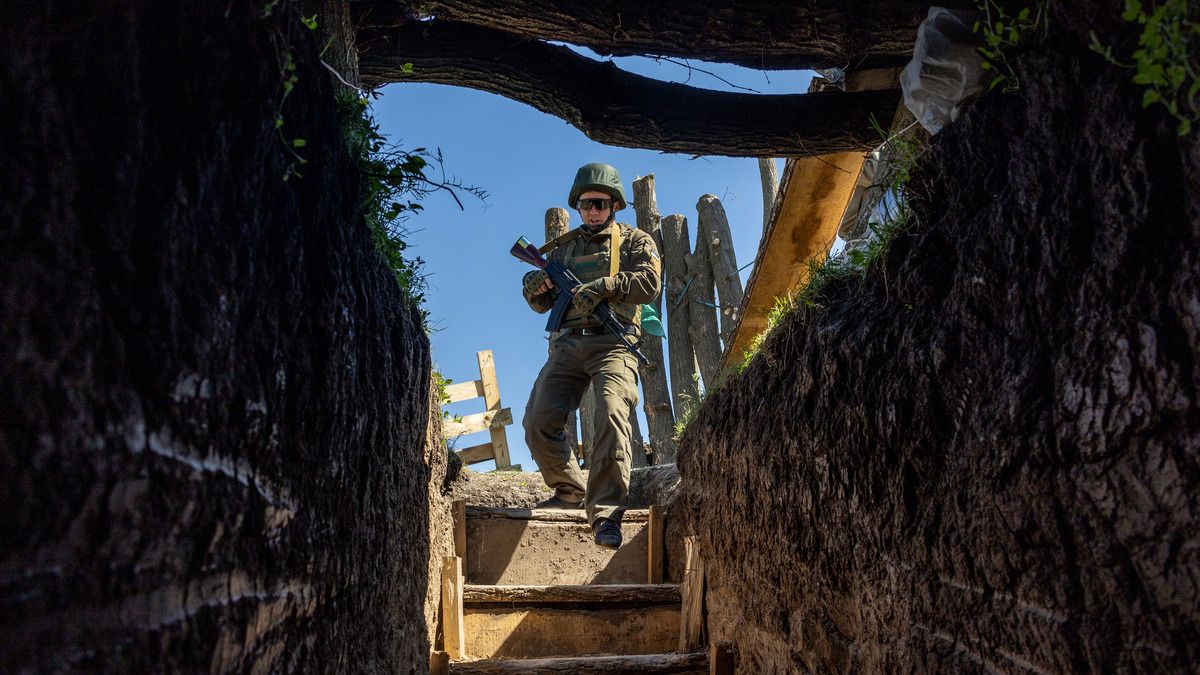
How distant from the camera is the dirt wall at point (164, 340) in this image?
89 cm

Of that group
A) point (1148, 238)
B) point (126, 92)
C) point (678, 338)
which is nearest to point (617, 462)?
point (1148, 238)

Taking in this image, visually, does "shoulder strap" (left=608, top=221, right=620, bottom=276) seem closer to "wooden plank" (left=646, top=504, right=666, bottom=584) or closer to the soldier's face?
the soldier's face

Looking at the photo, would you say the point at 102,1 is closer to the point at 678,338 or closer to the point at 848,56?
the point at 848,56

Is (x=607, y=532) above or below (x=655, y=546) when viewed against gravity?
above

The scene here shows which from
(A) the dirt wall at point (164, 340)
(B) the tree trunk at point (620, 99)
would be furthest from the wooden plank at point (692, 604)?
(A) the dirt wall at point (164, 340)

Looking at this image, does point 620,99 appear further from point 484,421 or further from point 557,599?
point 484,421

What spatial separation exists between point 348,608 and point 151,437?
99cm

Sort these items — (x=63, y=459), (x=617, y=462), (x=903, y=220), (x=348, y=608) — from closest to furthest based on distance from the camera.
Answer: (x=63, y=459)
(x=348, y=608)
(x=903, y=220)
(x=617, y=462)

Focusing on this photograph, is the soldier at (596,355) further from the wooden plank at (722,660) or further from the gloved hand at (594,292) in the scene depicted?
the wooden plank at (722,660)

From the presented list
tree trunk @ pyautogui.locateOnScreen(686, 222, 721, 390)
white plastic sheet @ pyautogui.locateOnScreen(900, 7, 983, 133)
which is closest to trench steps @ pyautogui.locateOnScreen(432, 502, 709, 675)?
white plastic sheet @ pyautogui.locateOnScreen(900, 7, 983, 133)

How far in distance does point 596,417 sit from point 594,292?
71 centimetres

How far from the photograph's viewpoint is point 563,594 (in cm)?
442

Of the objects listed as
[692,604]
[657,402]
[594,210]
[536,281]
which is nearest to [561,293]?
[536,281]

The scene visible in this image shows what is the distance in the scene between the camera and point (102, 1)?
1.01 meters
